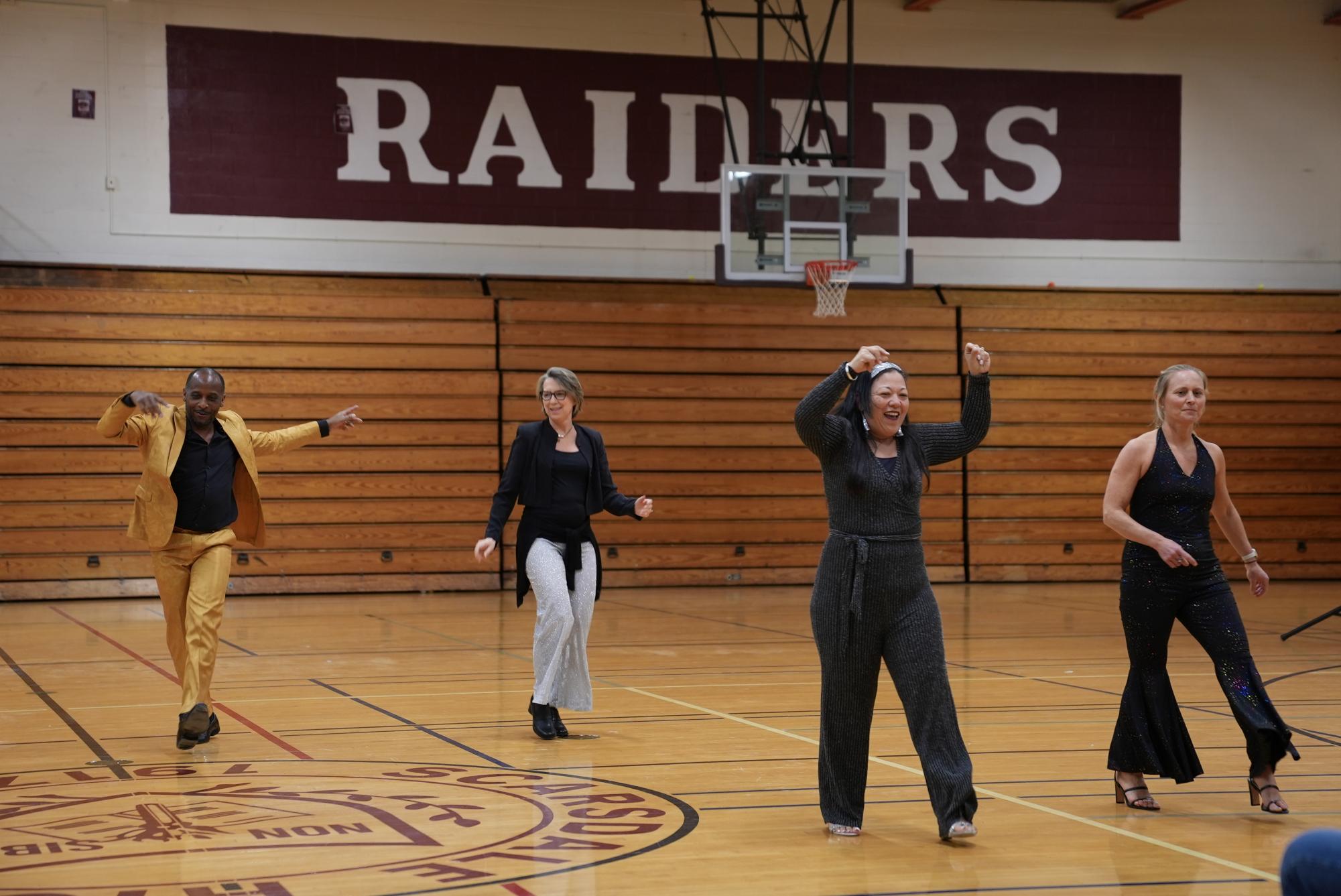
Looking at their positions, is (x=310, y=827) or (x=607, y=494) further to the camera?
(x=607, y=494)

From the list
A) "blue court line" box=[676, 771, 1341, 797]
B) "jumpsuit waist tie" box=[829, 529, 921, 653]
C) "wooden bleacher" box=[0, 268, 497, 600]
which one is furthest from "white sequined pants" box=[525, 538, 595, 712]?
"wooden bleacher" box=[0, 268, 497, 600]

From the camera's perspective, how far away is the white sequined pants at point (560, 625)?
24.7ft

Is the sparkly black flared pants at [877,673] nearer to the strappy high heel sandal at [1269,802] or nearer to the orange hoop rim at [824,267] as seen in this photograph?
the strappy high heel sandal at [1269,802]

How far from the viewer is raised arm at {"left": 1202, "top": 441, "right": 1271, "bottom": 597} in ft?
19.9

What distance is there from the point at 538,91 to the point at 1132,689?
42.3 feet

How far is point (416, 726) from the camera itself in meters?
7.93

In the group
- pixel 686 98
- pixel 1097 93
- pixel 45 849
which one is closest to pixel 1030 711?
pixel 45 849

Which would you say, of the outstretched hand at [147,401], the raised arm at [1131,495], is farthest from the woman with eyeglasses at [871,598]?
the outstretched hand at [147,401]

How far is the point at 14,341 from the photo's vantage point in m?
15.8

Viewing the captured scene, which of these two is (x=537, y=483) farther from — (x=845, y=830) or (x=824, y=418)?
(x=845, y=830)

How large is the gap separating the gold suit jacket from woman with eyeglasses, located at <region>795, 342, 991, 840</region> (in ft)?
11.3

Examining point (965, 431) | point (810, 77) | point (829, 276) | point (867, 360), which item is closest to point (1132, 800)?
point (965, 431)

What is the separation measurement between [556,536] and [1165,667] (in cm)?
313

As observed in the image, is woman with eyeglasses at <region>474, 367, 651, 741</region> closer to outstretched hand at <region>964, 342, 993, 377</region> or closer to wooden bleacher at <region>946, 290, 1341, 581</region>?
outstretched hand at <region>964, 342, 993, 377</region>
